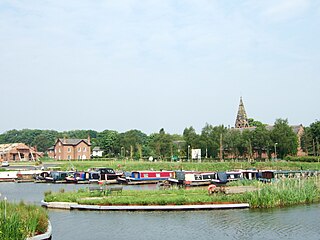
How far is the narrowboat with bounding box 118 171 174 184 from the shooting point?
62688mm

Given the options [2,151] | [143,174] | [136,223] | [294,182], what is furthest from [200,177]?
[2,151]

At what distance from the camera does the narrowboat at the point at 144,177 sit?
206 feet

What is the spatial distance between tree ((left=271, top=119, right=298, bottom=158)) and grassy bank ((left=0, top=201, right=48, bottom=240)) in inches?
2787

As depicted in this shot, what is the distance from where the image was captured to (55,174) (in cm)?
6900

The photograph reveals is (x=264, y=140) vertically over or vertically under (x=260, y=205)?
over

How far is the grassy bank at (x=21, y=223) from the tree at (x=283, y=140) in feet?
232

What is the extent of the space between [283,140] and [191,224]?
65865 millimetres

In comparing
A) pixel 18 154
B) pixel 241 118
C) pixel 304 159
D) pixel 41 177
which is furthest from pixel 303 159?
pixel 18 154

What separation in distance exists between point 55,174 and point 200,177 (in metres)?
24.6

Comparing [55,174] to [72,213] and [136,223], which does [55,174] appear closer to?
[72,213]

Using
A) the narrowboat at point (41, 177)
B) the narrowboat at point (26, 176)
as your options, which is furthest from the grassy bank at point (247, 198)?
the narrowboat at point (26, 176)

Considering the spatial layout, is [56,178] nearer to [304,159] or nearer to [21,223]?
[304,159]

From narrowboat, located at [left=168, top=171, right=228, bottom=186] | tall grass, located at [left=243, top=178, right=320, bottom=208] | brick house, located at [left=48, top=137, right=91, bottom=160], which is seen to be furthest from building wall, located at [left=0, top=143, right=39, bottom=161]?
tall grass, located at [left=243, top=178, right=320, bottom=208]

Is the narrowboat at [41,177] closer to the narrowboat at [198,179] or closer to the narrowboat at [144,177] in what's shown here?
the narrowboat at [144,177]
